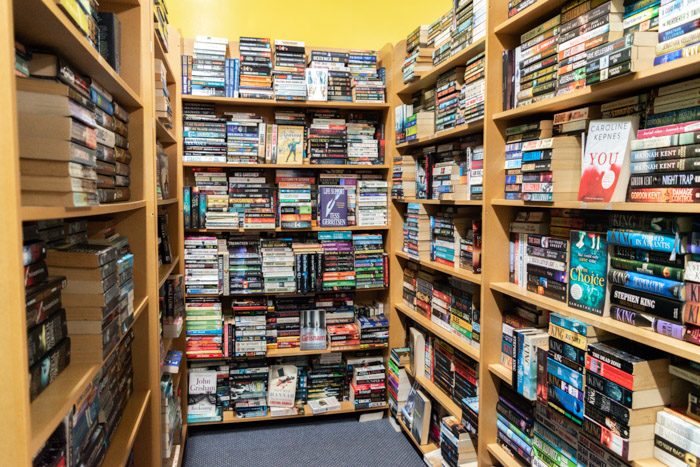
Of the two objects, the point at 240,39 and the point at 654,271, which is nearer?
the point at 654,271

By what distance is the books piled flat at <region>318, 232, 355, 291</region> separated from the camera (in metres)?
3.46

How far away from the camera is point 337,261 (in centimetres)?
347

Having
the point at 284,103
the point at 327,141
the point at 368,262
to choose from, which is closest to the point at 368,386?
the point at 368,262

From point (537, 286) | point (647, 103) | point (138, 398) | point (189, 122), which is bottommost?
point (138, 398)

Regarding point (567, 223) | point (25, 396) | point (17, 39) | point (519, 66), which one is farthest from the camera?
point (519, 66)

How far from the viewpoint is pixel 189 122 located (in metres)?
3.29

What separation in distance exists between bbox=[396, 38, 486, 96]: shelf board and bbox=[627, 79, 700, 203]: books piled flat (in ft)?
3.18

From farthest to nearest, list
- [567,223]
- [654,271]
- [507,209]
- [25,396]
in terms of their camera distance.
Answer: [507,209], [567,223], [654,271], [25,396]

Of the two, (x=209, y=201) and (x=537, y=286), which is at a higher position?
(x=209, y=201)

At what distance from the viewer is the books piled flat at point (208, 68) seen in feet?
10.6

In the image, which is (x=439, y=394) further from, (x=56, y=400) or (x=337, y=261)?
(x=56, y=400)

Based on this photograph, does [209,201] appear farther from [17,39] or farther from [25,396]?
[25,396]

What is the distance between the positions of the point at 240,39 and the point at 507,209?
6.93ft

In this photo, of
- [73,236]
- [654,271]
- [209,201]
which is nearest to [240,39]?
[209,201]
